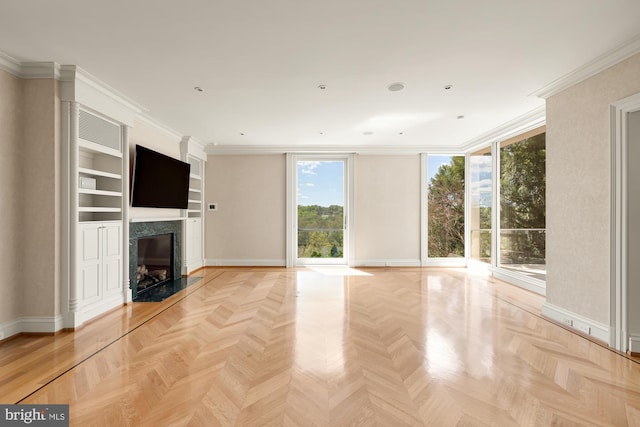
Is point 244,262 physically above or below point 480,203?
below

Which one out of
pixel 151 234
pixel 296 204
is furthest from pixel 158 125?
pixel 296 204

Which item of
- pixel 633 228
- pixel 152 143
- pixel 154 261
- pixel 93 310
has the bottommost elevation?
pixel 93 310

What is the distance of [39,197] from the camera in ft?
10.4

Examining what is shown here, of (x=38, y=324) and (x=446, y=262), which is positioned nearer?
(x=38, y=324)

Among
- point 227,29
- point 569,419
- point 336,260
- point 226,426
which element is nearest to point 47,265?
point 226,426

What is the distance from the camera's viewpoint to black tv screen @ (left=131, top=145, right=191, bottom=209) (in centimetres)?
435

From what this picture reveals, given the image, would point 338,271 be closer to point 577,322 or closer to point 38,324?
point 577,322

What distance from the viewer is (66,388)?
7.07 feet

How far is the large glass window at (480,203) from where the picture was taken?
6.10m

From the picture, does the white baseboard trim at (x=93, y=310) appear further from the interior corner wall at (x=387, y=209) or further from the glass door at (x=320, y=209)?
the interior corner wall at (x=387, y=209)

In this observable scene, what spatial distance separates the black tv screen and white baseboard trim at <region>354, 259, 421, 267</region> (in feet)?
12.8

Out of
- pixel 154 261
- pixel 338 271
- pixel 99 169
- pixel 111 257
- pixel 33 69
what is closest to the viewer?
pixel 33 69

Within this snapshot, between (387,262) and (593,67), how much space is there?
4829 mm

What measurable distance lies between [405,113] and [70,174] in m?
4.24
